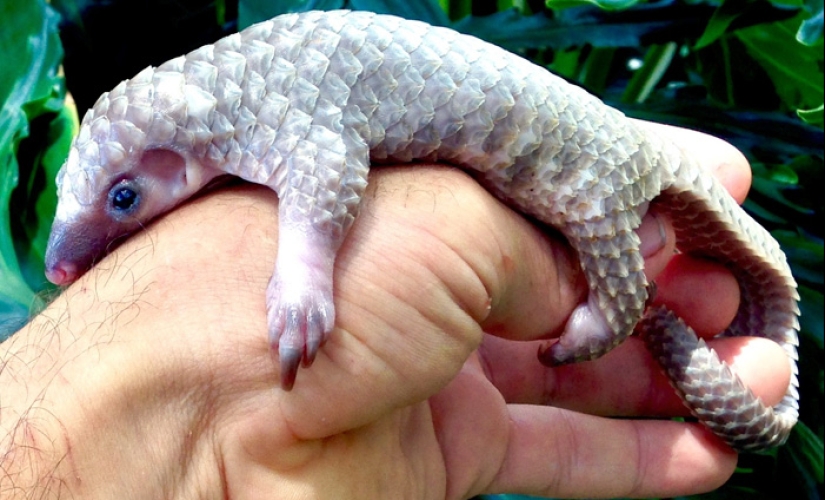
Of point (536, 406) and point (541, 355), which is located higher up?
point (541, 355)

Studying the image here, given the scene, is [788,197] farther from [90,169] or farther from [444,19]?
[90,169]

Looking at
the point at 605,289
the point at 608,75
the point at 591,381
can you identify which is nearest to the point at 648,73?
the point at 608,75

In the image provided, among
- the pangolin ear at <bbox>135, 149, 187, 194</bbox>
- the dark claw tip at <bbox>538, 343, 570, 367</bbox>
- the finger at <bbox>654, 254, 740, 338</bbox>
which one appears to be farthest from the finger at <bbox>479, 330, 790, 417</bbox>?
the pangolin ear at <bbox>135, 149, 187, 194</bbox>

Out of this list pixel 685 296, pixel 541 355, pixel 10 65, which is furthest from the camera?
pixel 10 65

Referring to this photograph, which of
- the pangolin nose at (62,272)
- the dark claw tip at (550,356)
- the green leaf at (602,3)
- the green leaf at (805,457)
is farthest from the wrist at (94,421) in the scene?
the green leaf at (805,457)

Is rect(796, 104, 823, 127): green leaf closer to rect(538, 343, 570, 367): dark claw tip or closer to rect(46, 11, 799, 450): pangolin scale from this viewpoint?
rect(46, 11, 799, 450): pangolin scale

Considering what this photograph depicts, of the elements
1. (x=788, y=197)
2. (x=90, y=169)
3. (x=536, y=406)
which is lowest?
(x=536, y=406)

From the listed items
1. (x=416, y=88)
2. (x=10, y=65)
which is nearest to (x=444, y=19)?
(x=416, y=88)
